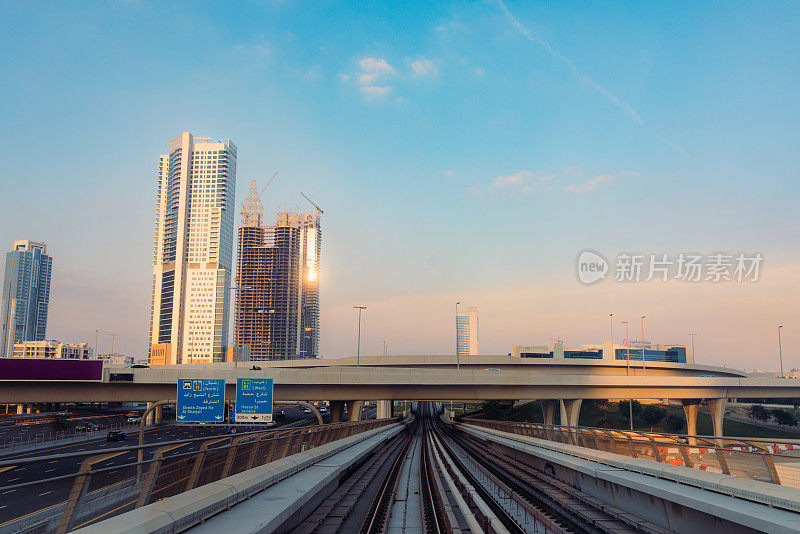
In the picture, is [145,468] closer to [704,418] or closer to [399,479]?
[399,479]

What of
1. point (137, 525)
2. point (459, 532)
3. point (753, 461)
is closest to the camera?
point (137, 525)

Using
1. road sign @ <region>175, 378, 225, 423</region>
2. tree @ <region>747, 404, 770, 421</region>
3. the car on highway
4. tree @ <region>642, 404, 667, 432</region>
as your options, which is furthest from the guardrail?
tree @ <region>747, 404, 770, 421</region>

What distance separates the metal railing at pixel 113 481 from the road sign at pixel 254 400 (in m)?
22.8

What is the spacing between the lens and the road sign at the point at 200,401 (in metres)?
33.1

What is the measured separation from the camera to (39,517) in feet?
19.4

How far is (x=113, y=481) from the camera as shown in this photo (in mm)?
7191

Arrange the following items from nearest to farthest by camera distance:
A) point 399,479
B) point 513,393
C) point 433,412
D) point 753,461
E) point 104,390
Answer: point 753,461 < point 399,479 < point 104,390 < point 513,393 < point 433,412

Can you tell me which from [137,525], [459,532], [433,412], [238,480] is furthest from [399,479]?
[433,412]

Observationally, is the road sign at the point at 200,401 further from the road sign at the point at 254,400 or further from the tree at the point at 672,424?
the tree at the point at 672,424

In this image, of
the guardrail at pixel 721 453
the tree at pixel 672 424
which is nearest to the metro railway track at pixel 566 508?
the guardrail at pixel 721 453

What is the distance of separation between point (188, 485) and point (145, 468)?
1751mm

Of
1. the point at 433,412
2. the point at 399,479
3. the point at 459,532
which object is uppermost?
the point at 459,532

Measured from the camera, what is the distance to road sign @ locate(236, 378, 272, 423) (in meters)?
34.7

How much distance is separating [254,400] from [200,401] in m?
3.55
